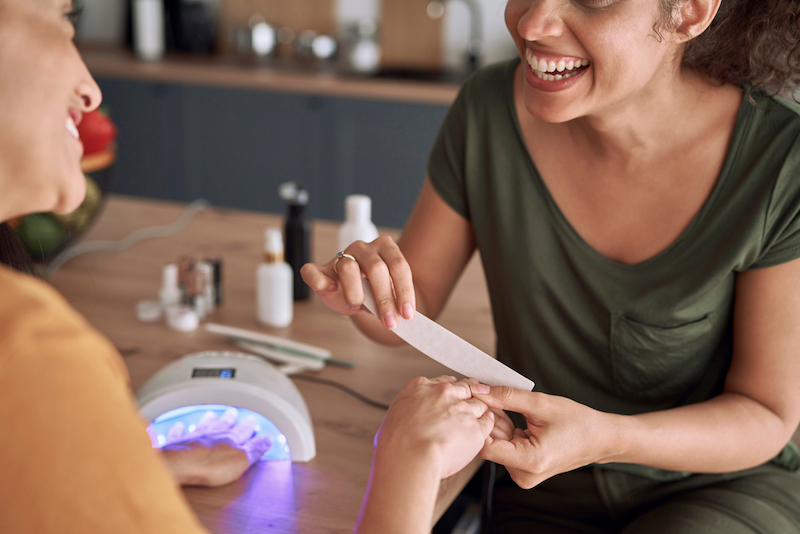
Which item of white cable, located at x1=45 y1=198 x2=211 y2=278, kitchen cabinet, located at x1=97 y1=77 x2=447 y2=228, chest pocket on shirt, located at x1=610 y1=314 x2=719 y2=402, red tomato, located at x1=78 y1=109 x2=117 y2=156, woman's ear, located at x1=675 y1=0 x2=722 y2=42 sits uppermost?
woman's ear, located at x1=675 y1=0 x2=722 y2=42

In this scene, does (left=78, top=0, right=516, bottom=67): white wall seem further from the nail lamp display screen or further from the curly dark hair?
the nail lamp display screen

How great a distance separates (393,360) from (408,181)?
2.26 meters

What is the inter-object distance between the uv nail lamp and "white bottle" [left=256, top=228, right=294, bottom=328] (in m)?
0.36

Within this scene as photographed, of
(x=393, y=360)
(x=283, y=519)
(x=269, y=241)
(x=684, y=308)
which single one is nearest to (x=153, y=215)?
(x=269, y=241)

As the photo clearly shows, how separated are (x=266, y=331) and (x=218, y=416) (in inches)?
14.8

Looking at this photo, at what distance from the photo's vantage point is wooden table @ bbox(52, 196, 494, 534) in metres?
0.91

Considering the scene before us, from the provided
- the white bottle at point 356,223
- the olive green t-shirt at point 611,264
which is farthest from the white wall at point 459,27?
the olive green t-shirt at point 611,264

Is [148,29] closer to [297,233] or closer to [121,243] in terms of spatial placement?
[121,243]

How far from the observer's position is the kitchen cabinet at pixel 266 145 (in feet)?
11.3

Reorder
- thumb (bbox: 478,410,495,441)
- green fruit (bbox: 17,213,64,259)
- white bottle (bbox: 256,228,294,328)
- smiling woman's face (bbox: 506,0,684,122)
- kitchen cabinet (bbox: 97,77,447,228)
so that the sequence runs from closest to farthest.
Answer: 1. thumb (bbox: 478,410,495,441)
2. smiling woman's face (bbox: 506,0,684,122)
3. white bottle (bbox: 256,228,294,328)
4. green fruit (bbox: 17,213,64,259)
5. kitchen cabinet (bbox: 97,77,447,228)

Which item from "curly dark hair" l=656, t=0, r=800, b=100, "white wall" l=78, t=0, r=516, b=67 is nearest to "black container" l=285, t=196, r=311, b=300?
"curly dark hair" l=656, t=0, r=800, b=100

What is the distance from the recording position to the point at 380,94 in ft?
11.0

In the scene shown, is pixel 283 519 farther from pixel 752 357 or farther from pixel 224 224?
pixel 224 224

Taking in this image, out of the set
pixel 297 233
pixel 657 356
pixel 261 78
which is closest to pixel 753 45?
pixel 657 356
